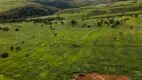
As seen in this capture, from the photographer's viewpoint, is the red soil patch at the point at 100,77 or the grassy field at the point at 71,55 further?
the grassy field at the point at 71,55

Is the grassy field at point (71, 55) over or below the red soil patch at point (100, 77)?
over

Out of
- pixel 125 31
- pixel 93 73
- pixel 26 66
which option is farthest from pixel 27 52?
pixel 125 31

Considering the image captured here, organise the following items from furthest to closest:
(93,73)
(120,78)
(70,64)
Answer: (70,64) → (93,73) → (120,78)

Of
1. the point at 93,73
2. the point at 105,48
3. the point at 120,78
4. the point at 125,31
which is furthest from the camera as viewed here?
the point at 125,31

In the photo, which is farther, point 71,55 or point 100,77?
point 71,55

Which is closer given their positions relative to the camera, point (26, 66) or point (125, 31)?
point (26, 66)

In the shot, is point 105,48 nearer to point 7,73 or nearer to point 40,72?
point 40,72

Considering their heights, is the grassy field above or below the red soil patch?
above

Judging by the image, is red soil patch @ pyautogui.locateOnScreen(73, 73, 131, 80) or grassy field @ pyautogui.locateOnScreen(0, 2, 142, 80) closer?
red soil patch @ pyautogui.locateOnScreen(73, 73, 131, 80)
